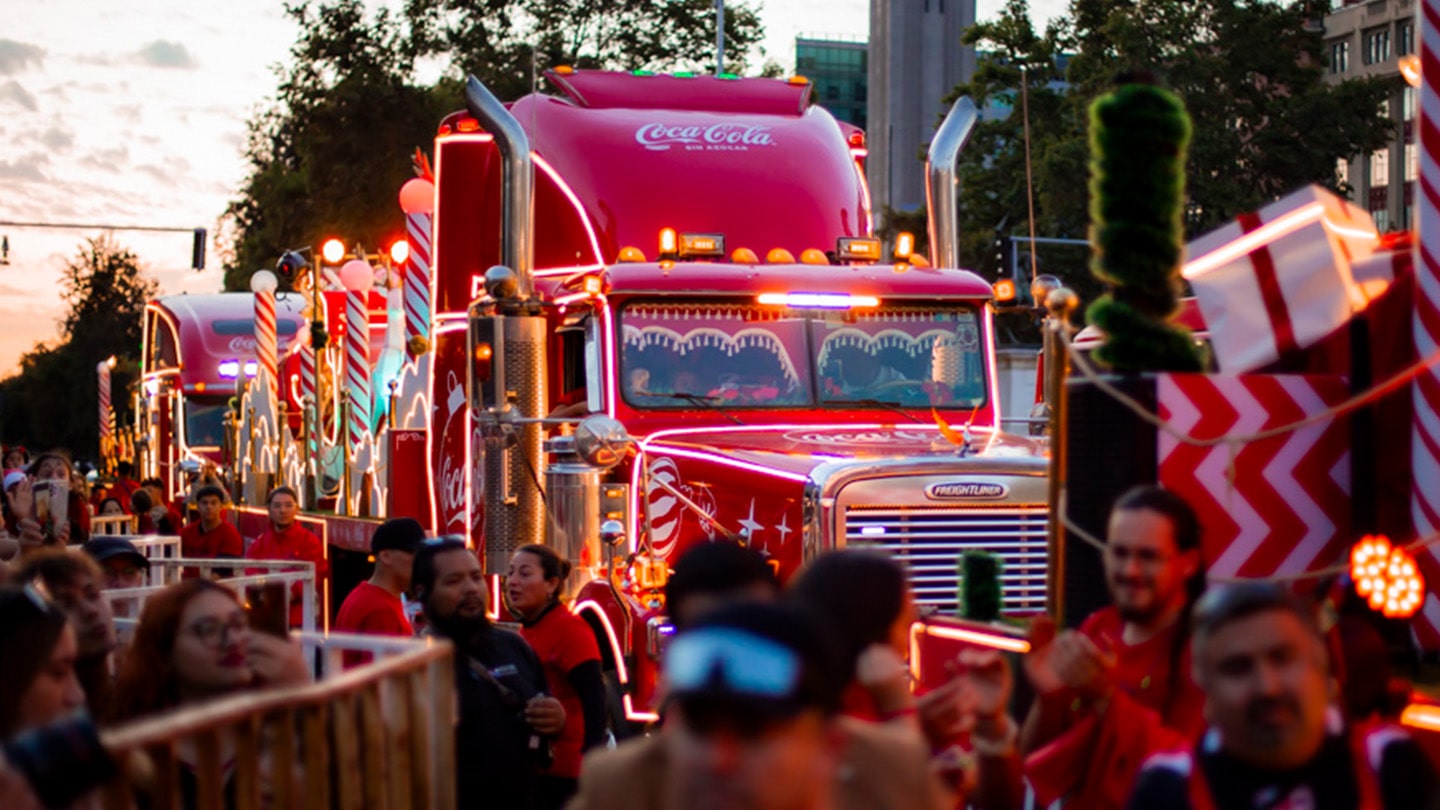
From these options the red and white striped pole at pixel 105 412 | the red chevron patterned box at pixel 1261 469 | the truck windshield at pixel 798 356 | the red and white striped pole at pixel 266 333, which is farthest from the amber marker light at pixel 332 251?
the red and white striped pole at pixel 105 412

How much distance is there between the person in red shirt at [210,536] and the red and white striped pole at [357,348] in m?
1.13

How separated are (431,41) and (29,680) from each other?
4039 cm

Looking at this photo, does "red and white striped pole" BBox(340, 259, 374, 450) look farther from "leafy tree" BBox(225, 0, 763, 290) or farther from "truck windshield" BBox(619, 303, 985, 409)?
"leafy tree" BBox(225, 0, 763, 290)

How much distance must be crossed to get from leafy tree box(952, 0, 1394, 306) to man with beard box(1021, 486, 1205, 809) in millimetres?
32191

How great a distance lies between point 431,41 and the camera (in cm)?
4306

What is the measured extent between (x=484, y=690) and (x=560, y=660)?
127cm

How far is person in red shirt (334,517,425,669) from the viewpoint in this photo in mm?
7828

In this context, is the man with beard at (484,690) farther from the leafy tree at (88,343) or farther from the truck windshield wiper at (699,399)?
the leafy tree at (88,343)

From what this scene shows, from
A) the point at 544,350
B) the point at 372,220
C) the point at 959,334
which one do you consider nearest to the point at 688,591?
the point at 544,350

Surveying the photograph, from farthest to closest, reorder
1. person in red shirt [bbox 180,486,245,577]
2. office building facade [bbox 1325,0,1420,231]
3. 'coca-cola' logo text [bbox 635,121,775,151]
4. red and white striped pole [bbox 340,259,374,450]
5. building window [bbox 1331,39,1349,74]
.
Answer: building window [bbox 1331,39,1349,74] < office building facade [bbox 1325,0,1420,231] < red and white striped pole [bbox 340,259,374,450] < person in red shirt [bbox 180,486,245,577] < 'coca-cola' logo text [bbox 635,121,775,151]

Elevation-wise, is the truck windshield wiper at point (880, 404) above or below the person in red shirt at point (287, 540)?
above

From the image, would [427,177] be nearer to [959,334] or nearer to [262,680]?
[959,334]

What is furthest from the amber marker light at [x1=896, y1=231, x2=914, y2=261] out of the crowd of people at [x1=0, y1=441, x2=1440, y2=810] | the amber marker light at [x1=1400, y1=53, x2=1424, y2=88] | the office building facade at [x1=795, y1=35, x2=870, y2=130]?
the office building facade at [x1=795, y1=35, x2=870, y2=130]

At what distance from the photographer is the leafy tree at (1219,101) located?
37.1 metres
